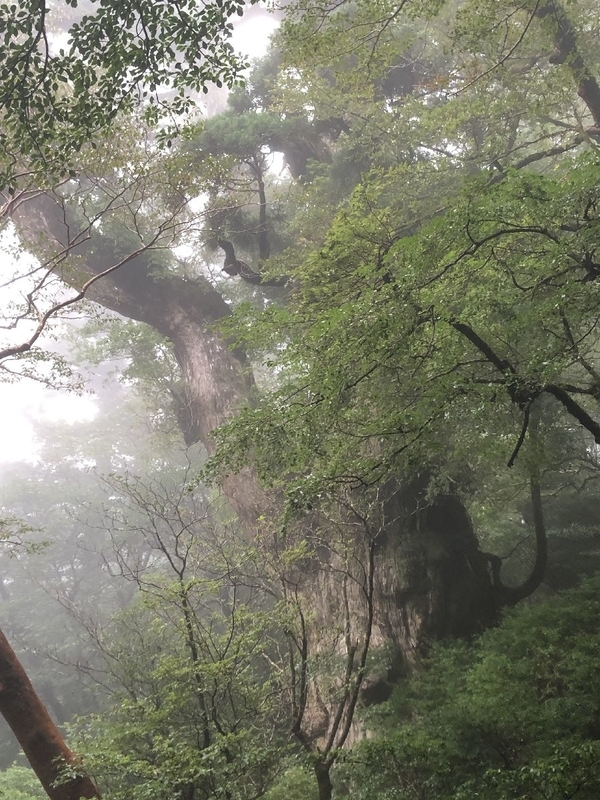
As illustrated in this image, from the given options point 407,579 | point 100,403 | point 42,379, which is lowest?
point 407,579

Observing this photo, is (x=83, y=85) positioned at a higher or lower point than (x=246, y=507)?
higher

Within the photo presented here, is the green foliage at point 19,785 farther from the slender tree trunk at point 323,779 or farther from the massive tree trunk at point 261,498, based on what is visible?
the slender tree trunk at point 323,779

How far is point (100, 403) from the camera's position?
34.2 metres

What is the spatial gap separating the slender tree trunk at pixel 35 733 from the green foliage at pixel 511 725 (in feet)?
7.77

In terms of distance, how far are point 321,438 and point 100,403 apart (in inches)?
1303

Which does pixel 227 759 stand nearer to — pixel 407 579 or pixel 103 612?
pixel 407 579

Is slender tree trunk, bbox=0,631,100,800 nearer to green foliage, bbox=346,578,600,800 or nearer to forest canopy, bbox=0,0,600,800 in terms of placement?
forest canopy, bbox=0,0,600,800

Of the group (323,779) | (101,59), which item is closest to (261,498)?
(323,779)

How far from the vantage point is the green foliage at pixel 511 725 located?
2818 millimetres

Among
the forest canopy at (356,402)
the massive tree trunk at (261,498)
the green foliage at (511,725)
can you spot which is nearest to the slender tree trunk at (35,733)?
the forest canopy at (356,402)

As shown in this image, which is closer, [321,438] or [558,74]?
[321,438]

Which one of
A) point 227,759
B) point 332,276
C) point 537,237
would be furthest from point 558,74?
point 227,759

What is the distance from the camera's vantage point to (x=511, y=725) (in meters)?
3.84

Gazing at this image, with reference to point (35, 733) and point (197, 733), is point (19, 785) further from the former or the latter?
point (197, 733)
